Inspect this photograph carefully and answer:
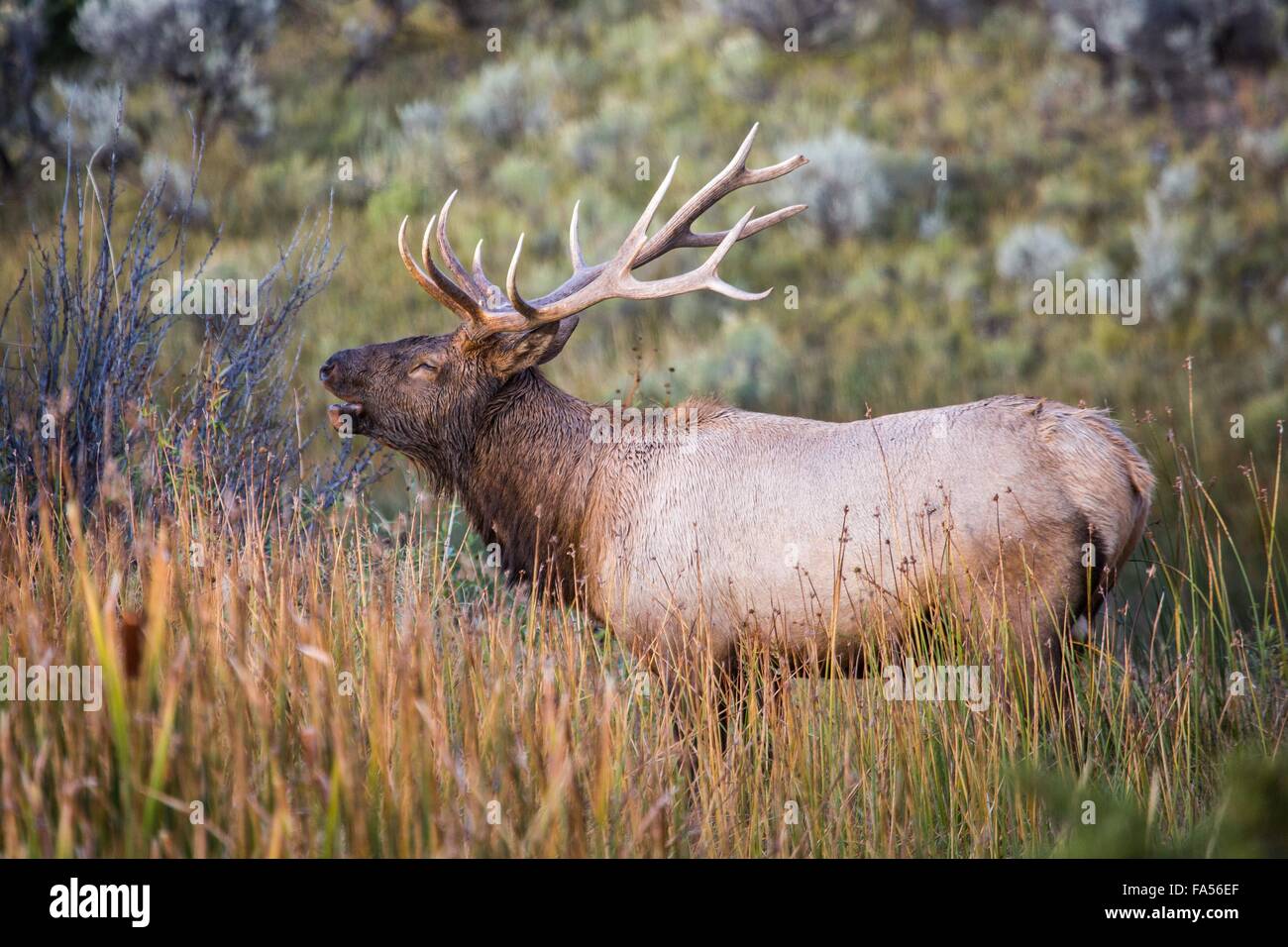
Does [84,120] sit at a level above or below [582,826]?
above

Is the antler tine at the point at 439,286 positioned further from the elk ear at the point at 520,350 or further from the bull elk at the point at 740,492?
the elk ear at the point at 520,350

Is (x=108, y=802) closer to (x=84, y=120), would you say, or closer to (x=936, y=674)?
(x=936, y=674)

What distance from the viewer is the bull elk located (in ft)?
14.6

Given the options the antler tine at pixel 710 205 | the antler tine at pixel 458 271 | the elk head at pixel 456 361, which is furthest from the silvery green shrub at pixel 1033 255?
the antler tine at pixel 458 271

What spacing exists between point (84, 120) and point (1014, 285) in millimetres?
11724

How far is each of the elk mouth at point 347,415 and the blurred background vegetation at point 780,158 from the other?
18.6ft

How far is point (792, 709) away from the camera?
4082mm

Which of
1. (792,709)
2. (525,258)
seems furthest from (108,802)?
(525,258)

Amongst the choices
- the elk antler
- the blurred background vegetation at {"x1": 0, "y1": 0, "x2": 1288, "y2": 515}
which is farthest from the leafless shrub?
the blurred background vegetation at {"x1": 0, "y1": 0, "x2": 1288, "y2": 515}

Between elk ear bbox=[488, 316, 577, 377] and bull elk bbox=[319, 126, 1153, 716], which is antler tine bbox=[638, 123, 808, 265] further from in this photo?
elk ear bbox=[488, 316, 577, 377]

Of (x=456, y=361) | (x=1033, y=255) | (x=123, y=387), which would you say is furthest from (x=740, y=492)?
(x=1033, y=255)

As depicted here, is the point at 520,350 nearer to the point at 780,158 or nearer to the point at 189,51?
the point at 780,158

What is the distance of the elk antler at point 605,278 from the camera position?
5.28 metres

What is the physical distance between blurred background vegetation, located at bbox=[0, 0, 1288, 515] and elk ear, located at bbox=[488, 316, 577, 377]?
558cm
